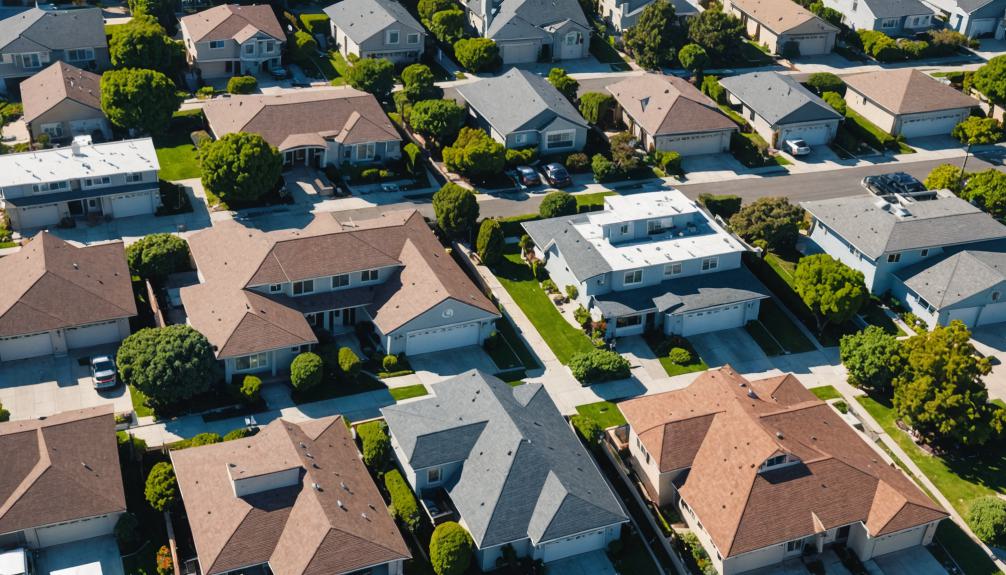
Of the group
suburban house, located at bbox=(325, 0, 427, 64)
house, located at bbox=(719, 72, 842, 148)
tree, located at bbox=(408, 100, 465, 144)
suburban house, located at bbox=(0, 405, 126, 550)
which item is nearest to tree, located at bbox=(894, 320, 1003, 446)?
house, located at bbox=(719, 72, 842, 148)

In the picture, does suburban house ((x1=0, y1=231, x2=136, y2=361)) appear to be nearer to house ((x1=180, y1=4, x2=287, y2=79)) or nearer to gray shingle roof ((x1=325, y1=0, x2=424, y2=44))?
house ((x1=180, y1=4, x2=287, y2=79))

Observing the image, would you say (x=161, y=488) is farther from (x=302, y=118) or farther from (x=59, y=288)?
(x=302, y=118)

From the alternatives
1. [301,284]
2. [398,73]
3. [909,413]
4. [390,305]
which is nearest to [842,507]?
[909,413]

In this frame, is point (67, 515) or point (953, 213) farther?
point (953, 213)

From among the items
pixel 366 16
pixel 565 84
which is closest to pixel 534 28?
pixel 565 84

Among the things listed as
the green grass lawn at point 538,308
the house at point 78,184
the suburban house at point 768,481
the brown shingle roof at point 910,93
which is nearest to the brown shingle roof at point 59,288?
the house at point 78,184

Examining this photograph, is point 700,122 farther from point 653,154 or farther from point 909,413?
point 909,413
